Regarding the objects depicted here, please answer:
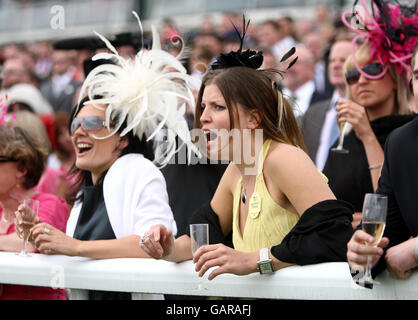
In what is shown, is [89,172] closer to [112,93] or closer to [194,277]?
[112,93]

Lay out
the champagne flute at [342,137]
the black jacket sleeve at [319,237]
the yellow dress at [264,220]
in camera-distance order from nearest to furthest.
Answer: the black jacket sleeve at [319,237] < the yellow dress at [264,220] < the champagne flute at [342,137]

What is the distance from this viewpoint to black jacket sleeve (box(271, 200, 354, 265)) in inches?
112

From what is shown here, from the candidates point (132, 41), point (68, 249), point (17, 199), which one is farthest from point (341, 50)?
point (68, 249)

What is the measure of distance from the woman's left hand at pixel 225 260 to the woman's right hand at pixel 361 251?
0.47 m

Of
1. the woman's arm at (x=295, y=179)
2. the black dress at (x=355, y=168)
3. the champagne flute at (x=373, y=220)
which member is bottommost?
the champagne flute at (x=373, y=220)

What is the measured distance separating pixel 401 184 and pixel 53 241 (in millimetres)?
1617

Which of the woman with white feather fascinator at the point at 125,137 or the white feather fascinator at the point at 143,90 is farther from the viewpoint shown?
the white feather fascinator at the point at 143,90

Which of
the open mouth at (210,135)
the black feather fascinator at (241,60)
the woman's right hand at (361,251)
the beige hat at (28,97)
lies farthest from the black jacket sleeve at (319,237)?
the beige hat at (28,97)

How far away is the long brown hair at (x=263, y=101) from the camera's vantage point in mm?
3350

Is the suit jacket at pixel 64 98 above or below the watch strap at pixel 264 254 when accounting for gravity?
above

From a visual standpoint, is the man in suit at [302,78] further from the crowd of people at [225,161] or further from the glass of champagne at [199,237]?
the glass of champagne at [199,237]

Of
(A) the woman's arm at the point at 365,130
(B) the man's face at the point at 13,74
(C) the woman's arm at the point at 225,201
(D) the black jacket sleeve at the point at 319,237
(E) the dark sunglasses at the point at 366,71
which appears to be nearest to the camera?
(D) the black jacket sleeve at the point at 319,237

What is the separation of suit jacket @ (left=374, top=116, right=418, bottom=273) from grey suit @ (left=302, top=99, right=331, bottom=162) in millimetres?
2346

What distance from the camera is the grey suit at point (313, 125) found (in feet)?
17.4
